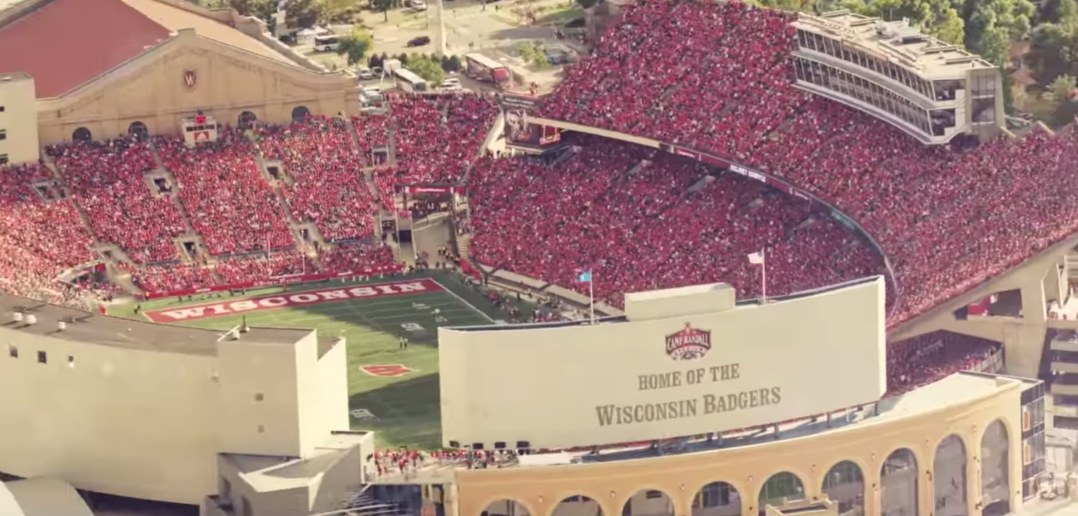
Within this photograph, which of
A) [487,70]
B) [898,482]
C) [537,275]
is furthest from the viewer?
[487,70]

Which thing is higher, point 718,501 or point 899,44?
point 899,44

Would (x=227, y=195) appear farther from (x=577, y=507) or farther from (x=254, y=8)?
(x=577, y=507)

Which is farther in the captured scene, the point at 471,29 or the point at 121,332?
the point at 471,29

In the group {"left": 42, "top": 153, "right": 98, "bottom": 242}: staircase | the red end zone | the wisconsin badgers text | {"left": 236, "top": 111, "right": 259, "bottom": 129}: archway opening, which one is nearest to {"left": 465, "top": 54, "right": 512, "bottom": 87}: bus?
{"left": 236, "top": 111, "right": 259, "bottom": 129}: archway opening

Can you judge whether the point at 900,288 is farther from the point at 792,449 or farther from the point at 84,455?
the point at 84,455

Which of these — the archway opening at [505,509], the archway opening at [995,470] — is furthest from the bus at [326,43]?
the archway opening at [505,509]

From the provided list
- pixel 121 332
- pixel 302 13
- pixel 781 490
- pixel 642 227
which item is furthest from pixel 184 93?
pixel 781 490

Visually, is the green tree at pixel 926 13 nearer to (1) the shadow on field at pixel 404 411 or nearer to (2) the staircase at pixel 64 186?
(2) the staircase at pixel 64 186

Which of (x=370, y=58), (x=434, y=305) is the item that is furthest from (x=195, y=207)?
(x=370, y=58)
